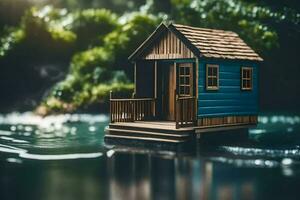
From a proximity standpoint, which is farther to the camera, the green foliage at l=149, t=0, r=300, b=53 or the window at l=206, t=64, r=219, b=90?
the green foliage at l=149, t=0, r=300, b=53

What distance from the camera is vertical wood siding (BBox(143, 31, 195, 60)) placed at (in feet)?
64.8

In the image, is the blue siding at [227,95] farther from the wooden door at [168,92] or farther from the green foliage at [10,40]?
the green foliage at [10,40]

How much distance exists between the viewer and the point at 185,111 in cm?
1917

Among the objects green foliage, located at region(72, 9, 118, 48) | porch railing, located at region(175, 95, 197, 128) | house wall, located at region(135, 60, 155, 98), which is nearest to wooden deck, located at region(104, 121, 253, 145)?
porch railing, located at region(175, 95, 197, 128)

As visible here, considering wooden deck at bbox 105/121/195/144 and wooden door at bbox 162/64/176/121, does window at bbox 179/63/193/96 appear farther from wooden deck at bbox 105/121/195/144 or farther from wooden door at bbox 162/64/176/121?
wooden deck at bbox 105/121/195/144

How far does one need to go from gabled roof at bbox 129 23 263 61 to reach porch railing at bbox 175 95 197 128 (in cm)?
167

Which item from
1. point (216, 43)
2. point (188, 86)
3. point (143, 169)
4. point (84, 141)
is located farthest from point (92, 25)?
point (143, 169)

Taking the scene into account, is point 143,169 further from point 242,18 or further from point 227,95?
point 242,18

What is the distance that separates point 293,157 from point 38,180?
771cm

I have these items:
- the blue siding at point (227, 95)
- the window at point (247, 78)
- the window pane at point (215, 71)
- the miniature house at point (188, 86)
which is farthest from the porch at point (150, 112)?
the window at point (247, 78)

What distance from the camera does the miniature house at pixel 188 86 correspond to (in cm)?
1950

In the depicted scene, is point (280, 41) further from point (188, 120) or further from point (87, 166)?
point (87, 166)

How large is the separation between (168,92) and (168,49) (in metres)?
2.10

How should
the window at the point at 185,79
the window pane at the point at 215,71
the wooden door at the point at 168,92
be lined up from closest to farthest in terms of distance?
the window pane at the point at 215,71 < the window at the point at 185,79 < the wooden door at the point at 168,92
